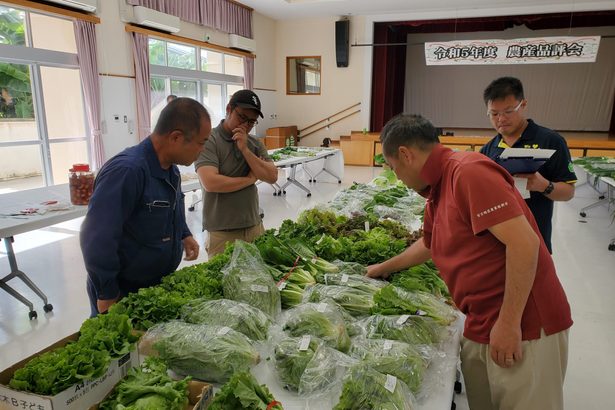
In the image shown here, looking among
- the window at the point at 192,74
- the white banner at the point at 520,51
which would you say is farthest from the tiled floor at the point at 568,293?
the white banner at the point at 520,51

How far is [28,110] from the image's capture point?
6.74m

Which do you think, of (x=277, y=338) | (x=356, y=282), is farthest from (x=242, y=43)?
(x=277, y=338)

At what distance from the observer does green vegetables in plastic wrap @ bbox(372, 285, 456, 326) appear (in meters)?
1.57

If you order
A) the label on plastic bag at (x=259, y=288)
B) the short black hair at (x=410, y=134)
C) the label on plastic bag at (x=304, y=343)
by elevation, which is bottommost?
the label on plastic bag at (x=304, y=343)

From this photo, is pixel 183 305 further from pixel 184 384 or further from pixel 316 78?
pixel 316 78

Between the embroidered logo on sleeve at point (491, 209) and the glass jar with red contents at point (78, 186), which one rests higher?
the embroidered logo on sleeve at point (491, 209)

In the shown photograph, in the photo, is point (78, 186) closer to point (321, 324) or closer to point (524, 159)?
point (321, 324)

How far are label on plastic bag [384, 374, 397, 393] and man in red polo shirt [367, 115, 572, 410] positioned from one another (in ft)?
1.27

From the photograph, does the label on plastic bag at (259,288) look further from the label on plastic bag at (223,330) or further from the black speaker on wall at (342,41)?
the black speaker on wall at (342,41)

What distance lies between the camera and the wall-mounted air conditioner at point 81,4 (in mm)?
6345

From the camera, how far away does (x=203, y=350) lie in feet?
4.16

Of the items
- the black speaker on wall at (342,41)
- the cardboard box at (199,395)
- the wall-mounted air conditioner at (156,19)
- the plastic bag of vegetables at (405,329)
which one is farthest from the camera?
the black speaker on wall at (342,41)

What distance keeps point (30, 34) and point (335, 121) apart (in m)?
8.55

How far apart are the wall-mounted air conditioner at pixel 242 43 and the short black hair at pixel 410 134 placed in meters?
10.5
